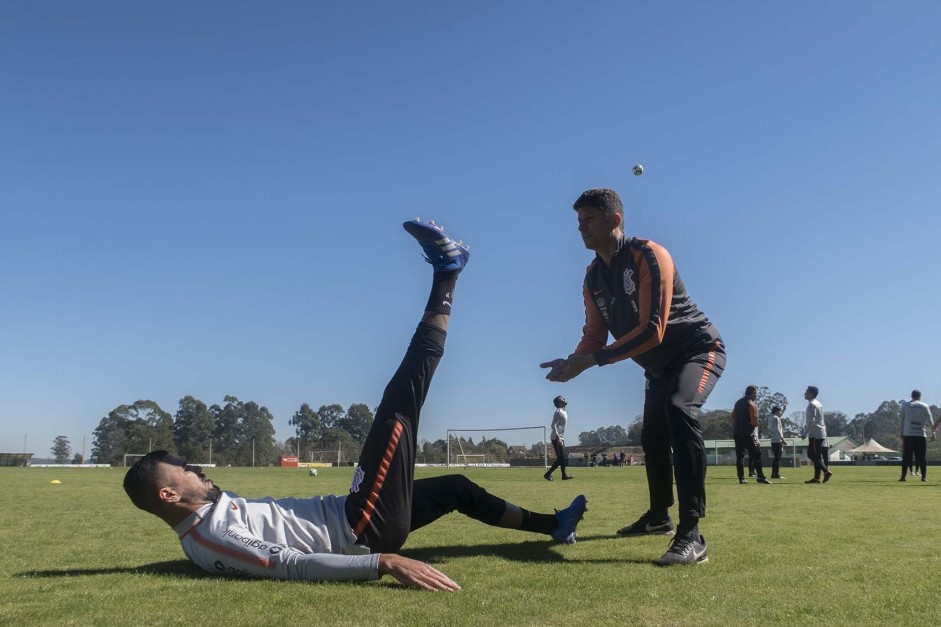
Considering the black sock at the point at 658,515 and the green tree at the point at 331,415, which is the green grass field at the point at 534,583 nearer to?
the black sock at the point at 658,515

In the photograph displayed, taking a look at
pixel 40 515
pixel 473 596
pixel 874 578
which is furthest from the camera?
pixel 40 515

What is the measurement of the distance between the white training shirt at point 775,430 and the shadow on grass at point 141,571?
16.7 metres

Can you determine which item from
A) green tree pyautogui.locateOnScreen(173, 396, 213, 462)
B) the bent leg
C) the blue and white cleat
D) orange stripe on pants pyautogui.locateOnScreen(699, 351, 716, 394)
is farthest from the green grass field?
green tree pyautogui.locateOnScreen(173, 396, 213, 462)

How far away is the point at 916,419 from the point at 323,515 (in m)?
15.7

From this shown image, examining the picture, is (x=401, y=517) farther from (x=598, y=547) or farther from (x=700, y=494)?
(x=700, y=494)

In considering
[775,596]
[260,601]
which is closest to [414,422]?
[260,601]

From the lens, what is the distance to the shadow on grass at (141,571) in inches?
143

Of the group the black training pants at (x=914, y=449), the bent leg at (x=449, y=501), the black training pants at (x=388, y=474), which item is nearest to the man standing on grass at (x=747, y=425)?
the black training pants at (x=914, y=449)

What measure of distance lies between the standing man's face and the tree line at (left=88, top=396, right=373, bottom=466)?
55923 mm

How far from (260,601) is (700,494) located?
259 cm

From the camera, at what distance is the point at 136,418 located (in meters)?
96.9

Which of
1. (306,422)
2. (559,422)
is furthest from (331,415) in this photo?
(559,422)

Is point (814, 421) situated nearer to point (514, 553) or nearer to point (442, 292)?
point (514, 553)

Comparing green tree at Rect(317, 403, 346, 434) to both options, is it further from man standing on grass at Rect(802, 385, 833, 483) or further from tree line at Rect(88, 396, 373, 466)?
man standing on grass at Rect(802, 385, 833, 483)
